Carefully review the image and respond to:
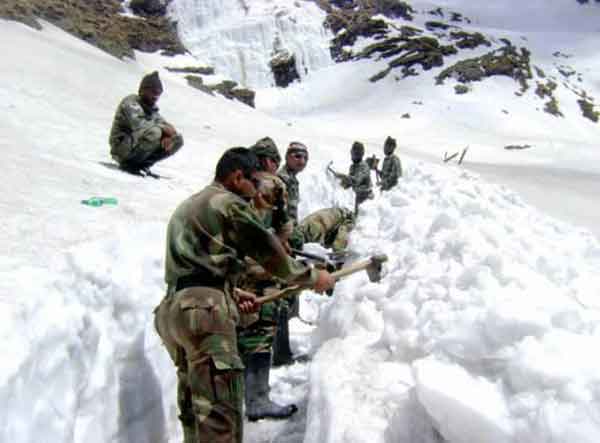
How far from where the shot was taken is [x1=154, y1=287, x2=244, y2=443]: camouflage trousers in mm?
2480

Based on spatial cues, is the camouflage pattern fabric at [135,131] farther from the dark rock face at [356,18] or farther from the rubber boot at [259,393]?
the dark rock face at [356,18]

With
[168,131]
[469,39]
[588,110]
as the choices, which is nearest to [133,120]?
[168,131]

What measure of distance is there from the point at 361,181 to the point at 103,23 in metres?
37.8

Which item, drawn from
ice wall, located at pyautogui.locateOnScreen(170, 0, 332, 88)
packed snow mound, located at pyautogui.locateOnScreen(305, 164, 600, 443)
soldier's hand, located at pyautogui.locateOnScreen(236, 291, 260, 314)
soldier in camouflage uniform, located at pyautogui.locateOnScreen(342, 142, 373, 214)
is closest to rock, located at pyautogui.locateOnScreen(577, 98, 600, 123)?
ice wall, located at pyautogui.locateOnScreen(170, 0, 332, 88)

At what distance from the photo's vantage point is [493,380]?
2.39 metres

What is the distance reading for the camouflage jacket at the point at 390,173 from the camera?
411 inches

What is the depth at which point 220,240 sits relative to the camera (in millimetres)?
2527

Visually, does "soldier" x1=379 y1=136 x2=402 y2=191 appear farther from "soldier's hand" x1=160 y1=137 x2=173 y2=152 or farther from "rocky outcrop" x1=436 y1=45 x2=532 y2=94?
"rocky outcrop" x1=436 y1=45 x2=532 y2=94

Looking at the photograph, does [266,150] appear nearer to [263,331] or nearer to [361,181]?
[263,331]

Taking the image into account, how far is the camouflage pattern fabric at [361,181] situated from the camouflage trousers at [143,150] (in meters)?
3.82

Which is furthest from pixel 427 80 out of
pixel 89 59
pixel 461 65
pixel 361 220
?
pixel 361 220

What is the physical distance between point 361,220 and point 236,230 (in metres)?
4.94

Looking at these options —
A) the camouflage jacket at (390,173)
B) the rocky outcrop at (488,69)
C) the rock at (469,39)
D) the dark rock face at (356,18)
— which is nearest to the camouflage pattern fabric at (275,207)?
the camouflage jacket at (390,173)

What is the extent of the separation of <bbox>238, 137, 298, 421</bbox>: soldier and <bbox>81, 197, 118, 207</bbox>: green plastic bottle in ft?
5.42
